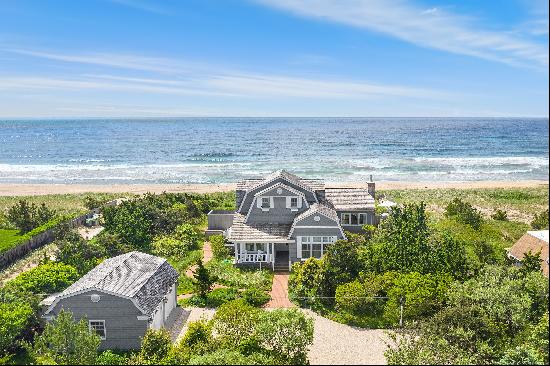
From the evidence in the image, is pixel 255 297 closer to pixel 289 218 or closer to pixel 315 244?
pixel 315 244

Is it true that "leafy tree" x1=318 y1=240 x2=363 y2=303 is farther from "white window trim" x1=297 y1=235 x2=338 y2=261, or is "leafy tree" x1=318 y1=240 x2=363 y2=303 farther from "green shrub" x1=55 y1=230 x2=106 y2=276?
"green shrub" x1=55 y1=230 x2=106 y2=276

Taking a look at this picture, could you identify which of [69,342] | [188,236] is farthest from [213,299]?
[188,236]

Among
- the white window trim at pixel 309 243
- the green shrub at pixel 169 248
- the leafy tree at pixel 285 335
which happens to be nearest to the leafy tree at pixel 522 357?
the leafy tree at pixel 285 335

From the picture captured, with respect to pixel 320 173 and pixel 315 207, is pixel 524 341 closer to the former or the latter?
pixel 315 207

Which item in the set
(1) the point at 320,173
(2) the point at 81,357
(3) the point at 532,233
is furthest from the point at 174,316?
(1) the point at 320,173

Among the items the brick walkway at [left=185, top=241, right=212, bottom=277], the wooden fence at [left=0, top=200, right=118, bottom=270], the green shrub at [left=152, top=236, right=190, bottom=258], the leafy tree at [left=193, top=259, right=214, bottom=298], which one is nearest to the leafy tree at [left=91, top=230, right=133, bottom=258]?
the green shrub at [left=152, top=236, right=190, bottom=258]
